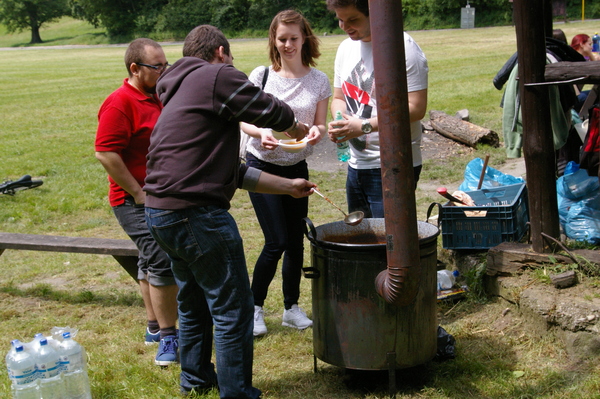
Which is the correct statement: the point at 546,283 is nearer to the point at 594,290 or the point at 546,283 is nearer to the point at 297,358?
the point at 594,290

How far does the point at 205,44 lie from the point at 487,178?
3.83 meters

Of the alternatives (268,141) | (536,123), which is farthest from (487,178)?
(268,141)

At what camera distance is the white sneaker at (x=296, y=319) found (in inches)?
169

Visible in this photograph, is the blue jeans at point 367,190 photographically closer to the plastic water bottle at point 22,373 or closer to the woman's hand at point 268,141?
the woman's hand at point 268,141

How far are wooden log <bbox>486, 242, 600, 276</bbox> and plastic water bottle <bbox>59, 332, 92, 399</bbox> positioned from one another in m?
2.64

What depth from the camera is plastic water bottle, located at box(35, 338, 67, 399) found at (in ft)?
10.2

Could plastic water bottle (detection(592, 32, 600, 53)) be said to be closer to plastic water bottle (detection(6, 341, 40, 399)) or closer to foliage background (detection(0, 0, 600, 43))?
plastic water bottle (detection(6, 341, 40, 399))

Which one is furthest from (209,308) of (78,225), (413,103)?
(78,225)

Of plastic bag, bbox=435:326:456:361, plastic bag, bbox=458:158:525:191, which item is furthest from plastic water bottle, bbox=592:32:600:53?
plastic bag, bbox=435:326:456:361

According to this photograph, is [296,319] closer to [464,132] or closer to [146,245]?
[146,245]

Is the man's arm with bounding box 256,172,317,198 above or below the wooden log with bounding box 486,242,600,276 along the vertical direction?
above

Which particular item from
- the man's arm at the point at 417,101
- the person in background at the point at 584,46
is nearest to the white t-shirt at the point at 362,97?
the man's arm at the point at 417,101

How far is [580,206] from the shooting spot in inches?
200

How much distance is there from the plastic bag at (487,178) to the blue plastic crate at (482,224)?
95 centimetres
